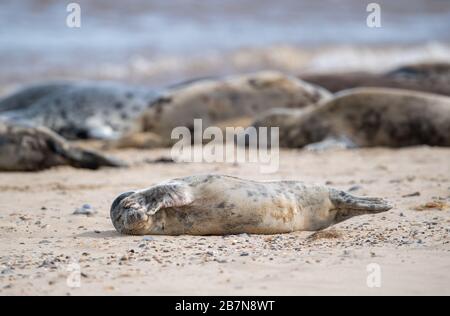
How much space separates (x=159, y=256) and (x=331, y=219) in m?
1.20

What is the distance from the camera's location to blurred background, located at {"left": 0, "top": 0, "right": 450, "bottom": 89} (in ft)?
56.3

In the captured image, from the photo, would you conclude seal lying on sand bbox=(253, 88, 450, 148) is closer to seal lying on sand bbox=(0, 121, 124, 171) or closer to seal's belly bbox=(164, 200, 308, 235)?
seal lying on sand bbox=(0, 121, 124, 171)

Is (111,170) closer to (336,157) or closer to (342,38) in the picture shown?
(336,157)

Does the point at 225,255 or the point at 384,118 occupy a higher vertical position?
the point at 384,118

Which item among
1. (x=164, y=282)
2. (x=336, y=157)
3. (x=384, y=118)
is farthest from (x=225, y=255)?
(x=384, y=118)

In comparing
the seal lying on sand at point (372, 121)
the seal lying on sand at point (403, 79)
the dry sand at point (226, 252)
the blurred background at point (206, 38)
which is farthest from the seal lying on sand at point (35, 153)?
the blurred background at point (206, 38)

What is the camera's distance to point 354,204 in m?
4.87

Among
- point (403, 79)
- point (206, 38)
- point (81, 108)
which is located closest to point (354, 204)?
point (81, 108)

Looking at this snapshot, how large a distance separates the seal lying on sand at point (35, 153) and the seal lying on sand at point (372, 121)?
7.87 ft

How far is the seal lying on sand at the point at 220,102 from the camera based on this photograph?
10.3 meters

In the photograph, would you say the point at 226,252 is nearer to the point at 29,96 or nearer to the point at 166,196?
the point at 166,196

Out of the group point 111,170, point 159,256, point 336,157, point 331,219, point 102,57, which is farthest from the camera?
point 102,57

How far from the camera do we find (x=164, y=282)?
3479 mm

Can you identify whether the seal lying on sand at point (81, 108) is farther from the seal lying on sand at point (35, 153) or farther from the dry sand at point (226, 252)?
the dry sand at point (226, 252)
